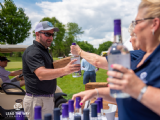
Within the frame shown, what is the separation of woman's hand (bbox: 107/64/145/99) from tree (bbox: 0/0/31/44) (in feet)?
93.8

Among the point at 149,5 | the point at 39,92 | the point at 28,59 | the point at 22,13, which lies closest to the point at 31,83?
the point at 39,92

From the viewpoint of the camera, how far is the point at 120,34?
0.77 meters

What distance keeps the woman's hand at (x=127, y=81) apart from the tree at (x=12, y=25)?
28.6 meters

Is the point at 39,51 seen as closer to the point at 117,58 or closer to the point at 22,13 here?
the point at 117,58

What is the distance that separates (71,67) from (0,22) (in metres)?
29.3

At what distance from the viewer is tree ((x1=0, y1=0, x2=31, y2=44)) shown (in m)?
26.3

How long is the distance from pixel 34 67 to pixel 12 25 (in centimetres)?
2737

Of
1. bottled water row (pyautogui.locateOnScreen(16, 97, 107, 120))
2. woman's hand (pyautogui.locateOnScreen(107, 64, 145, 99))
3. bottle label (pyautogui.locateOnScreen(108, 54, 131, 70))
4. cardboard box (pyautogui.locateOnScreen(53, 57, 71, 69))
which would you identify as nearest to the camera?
woman's hand (pyautogui.locateOnScreen(107, 64, 145, 99))

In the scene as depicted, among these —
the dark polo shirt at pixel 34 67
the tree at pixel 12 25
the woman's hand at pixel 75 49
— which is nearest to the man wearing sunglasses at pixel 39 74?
the dark polo shirt at pixel 34 67

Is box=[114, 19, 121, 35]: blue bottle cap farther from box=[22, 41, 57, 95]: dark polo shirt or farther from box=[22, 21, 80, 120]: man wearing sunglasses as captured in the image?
box=[22, 41, 57, 95]: dark polo shirt

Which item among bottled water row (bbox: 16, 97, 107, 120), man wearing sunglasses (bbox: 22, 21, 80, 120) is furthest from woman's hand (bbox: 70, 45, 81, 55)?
bottled water row (bbox: 16, 97, 107, 120)

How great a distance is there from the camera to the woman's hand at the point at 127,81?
2.08 feet

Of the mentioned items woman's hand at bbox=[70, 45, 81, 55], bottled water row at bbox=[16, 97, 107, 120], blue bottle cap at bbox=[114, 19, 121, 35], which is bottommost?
bottled water row at bbox=[16, 97, 107, 120]

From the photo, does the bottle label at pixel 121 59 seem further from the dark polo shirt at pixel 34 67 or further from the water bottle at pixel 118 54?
the dark polo shirt at pixel 34 67
